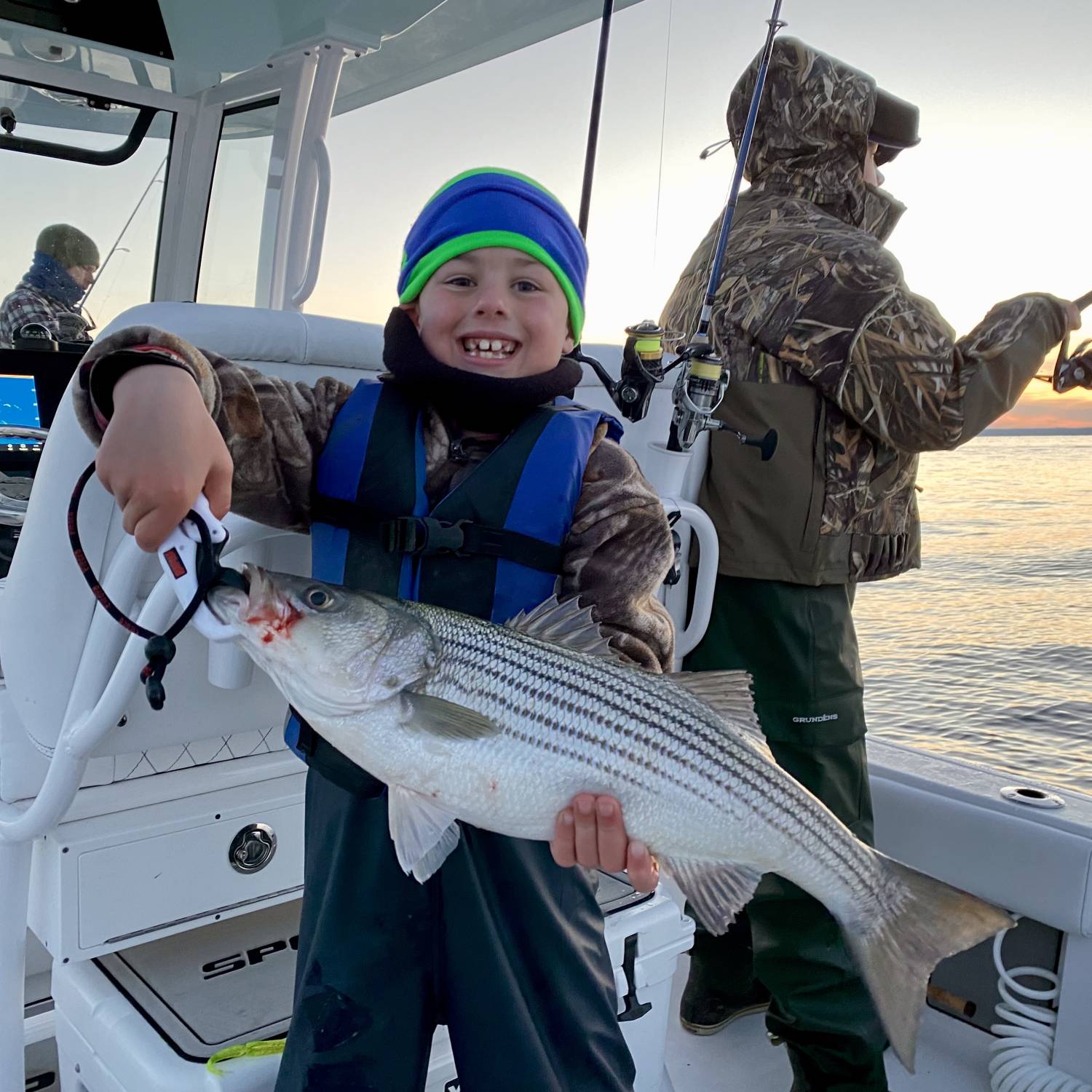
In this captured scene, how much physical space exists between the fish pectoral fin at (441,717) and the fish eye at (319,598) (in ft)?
0.57

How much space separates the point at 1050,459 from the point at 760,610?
17811 millimetres

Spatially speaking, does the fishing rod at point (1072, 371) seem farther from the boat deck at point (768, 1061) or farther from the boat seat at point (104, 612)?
the boat deck at point (768, 1061)

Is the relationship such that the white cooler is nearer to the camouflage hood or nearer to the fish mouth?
the fish mouth

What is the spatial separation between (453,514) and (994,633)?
346 inches

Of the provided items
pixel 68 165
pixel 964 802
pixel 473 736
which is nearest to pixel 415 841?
pixel 473 736

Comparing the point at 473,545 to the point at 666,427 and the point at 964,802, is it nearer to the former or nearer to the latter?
the point at 666,427

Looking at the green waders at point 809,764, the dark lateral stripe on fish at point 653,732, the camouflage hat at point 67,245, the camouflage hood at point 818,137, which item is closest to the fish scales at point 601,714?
the dark lateral stripe on fish at point 653,732

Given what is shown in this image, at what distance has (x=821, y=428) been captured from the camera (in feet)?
9.81

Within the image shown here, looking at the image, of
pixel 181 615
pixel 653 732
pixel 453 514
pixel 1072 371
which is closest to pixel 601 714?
pixel 653 732

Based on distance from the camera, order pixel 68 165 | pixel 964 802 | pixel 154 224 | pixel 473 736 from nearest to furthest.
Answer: pixel 473 736 < pixel 964 802 < pixel 68 165 < pixel 154 224

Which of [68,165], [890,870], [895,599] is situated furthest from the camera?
[895,599]

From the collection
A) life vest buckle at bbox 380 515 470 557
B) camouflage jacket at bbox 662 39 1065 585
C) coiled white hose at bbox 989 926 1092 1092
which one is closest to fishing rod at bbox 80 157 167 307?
camouflage jacket at bbox 662 39 1065 585

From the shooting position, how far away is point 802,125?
10.4ft

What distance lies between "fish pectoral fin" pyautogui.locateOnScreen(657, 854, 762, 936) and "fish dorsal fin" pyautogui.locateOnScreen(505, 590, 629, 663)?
0.35 metres
